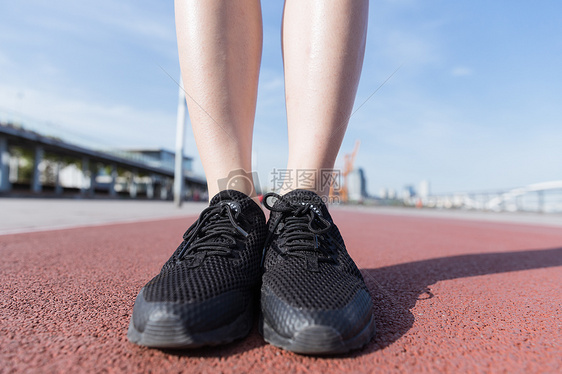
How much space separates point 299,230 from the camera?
830 mm

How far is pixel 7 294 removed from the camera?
87cm

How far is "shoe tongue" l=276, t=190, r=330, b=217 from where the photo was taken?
0.87 meters

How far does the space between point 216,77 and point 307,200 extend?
40cm

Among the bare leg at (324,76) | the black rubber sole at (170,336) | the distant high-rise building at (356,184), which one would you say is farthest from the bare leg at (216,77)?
the distant high-rise building at (356,184)

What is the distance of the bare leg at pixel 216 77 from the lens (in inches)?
34.1

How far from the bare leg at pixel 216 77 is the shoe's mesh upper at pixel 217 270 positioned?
8 cm

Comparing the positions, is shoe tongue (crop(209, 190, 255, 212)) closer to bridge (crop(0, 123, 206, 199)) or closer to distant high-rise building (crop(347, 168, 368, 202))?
bridge (crop(0, 123, 206, 199))

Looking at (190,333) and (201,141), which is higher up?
(201,141)

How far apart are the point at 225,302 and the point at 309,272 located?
189 mm

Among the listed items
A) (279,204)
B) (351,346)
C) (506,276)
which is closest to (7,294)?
(279,204)

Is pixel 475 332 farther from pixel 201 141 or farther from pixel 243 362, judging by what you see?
pixel 201 141

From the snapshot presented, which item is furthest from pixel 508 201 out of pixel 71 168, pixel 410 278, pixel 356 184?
pixel 71 168

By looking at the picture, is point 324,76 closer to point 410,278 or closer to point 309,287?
point 309,287

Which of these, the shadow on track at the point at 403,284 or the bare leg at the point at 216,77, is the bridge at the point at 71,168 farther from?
the shadow on track at the point at 403,284
